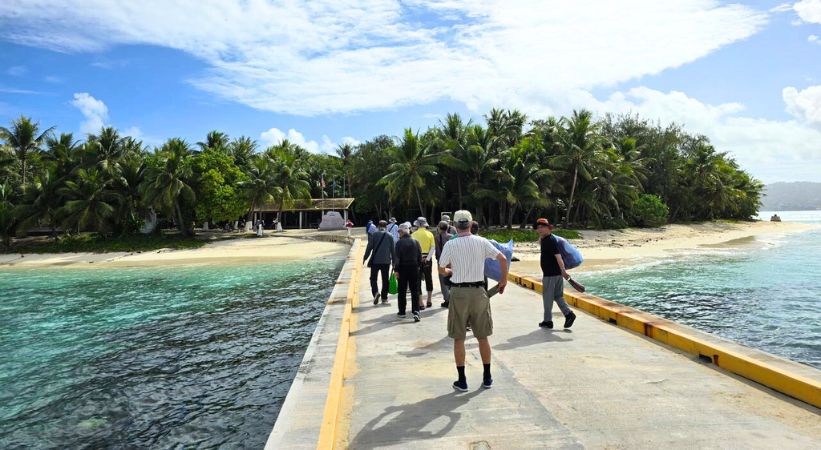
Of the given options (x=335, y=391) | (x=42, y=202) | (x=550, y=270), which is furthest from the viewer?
(x=42, y=202)

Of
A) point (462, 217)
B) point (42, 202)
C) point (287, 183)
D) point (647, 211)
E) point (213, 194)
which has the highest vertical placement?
point (287, 183)

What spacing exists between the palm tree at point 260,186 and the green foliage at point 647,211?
98.8 ft

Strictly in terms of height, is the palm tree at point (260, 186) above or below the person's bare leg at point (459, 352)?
above

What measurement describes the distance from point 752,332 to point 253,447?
372 inches

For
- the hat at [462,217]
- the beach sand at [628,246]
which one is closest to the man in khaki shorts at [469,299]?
the hat at [462,217]

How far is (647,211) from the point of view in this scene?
41781mm

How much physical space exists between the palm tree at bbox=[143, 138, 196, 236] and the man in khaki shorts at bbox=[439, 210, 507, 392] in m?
34.5

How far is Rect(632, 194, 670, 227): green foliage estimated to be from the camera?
137ft

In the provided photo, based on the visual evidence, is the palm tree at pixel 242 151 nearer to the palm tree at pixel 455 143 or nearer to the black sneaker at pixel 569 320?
the palm tree at pixel 455 143

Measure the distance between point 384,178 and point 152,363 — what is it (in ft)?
92.1

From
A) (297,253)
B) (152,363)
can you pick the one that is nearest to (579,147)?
(297,253)

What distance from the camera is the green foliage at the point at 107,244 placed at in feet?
114

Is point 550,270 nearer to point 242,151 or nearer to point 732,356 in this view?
point 732,356

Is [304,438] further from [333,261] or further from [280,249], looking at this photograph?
[280,249]
